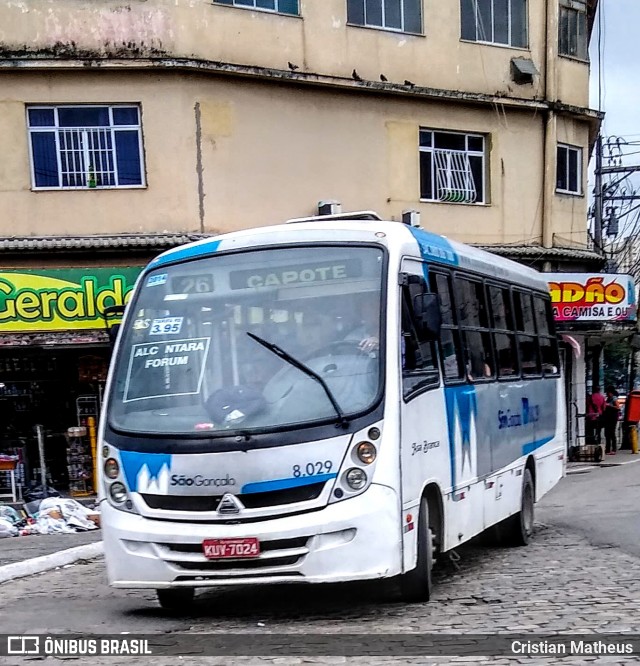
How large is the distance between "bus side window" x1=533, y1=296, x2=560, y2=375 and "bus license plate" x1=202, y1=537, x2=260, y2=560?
6100 mm

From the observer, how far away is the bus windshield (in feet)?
22.4

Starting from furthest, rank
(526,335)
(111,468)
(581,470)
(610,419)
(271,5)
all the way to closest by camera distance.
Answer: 1. (610,419)
2. (581,470)
3. (271,5)
4. (526,335)
5. (111,468)

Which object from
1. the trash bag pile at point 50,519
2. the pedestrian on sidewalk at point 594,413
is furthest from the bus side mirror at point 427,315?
the pedestrian on sidewalk at point 594,413

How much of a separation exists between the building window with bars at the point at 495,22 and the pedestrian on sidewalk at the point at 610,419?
9.08 m

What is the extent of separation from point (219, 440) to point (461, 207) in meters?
15.1

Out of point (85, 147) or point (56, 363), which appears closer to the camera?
point (85, 147)

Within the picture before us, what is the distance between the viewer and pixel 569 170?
75.8ft

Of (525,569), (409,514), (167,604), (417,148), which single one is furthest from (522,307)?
(417,148)

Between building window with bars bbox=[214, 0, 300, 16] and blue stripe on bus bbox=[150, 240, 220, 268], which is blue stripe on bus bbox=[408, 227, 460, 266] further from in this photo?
building window with bars bbox=[214, 0, 300, 16]

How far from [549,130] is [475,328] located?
14.1 meters

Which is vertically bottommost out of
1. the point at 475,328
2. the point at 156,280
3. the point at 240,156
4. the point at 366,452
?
the point at 366,452

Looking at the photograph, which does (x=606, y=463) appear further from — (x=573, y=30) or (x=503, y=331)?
(x=503, y=331)

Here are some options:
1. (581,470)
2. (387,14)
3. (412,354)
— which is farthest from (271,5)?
(412,354)

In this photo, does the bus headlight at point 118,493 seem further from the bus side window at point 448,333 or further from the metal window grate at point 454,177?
the metal window grate at point 454,177
